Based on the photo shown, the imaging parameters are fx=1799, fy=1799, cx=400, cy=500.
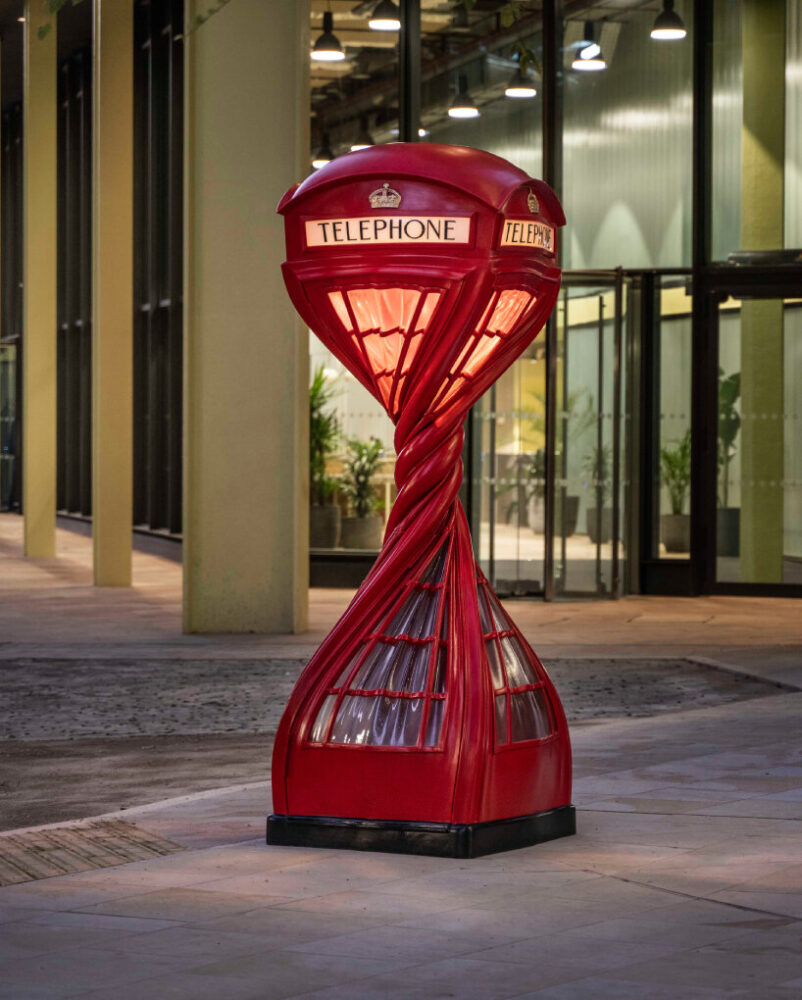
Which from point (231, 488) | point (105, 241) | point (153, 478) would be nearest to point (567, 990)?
point (231, 488)

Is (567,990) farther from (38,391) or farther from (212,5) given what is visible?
Answer: (38,391)

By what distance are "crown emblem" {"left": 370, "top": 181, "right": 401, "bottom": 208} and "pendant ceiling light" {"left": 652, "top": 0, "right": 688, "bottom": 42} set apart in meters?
11.6

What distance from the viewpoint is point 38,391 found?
23.1 meters

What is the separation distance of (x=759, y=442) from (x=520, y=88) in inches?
155

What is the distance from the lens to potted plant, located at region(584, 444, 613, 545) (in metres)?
16.2

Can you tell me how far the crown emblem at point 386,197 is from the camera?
5.75 meters

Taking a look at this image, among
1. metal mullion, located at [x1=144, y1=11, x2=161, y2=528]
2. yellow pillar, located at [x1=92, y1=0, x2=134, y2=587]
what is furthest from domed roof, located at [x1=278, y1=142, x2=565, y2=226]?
metal mullion, located at [x1=144, y1=11, x2=161, y2=528]

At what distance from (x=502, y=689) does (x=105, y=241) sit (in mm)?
13029

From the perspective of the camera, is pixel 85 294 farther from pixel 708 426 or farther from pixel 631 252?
pixel 708 426

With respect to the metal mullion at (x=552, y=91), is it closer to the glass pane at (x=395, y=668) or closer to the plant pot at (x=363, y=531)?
the plant pot at (x=363, y=531)

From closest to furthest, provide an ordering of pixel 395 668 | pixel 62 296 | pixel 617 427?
pixel 395 668 < pixel 617 427 < pixel 62 296

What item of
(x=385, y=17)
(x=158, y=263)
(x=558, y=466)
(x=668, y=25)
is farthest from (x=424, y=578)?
(x=158, y=263)

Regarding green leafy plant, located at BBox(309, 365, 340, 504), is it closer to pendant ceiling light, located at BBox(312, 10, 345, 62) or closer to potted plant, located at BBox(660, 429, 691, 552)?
pendant ceiling light, located at BBox(312, 10, 345, 62)

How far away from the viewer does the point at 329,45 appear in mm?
16703
